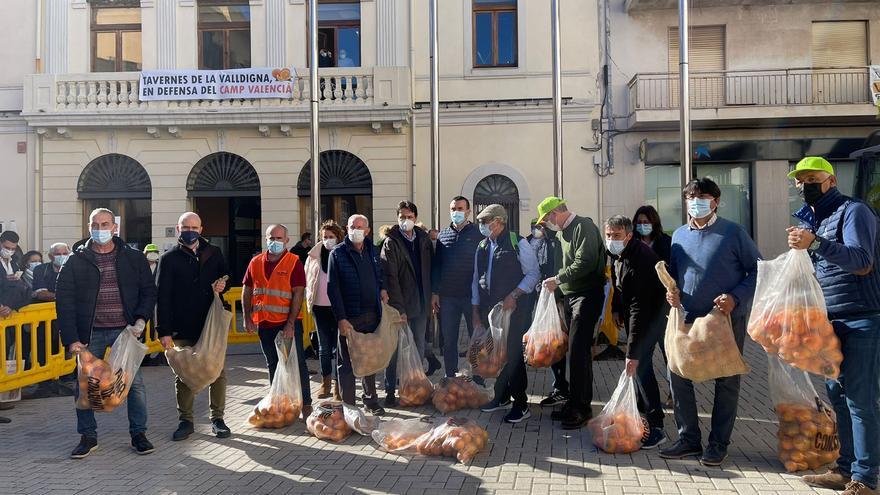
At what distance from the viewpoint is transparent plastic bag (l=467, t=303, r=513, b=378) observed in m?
6.43

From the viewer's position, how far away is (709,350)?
186 inches

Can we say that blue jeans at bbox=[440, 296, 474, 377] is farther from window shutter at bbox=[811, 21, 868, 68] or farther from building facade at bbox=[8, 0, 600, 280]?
window shutter at bbox=[811, 21, 868, 68]

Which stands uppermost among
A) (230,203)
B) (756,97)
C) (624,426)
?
A: (756,97)

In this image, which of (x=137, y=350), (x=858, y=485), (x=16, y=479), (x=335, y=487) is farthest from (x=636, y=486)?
(x=16, y=479)

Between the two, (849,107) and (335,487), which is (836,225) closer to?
(335,487)

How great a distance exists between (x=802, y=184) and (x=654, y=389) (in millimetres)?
2128

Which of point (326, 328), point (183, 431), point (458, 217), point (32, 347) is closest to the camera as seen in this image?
point (183, 431)

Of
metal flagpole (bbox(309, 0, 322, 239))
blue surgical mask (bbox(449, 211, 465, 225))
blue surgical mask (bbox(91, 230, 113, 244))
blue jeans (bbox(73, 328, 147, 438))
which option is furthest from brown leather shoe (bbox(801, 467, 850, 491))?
metal flagpole (bbox(309, 0, 322, 239))

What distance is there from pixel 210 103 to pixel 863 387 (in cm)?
1546

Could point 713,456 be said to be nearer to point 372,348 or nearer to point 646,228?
point 646,228

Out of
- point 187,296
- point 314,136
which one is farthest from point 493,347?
point 314,136

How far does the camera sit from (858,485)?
164 inches

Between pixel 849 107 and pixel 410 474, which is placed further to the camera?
pixel 849 107

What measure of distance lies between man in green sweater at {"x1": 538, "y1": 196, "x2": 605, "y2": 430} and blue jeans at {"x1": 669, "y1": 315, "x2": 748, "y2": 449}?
3.17 feet
